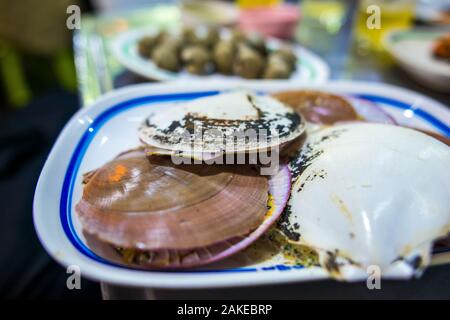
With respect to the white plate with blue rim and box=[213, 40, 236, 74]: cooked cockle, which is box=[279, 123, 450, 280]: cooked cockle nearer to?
the white plate with blue rim

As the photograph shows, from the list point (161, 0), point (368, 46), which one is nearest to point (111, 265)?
point (368, 46)

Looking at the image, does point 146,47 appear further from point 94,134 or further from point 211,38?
point 94,134

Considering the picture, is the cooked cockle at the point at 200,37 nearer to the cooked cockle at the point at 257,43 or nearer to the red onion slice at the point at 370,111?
the cooked cockle at the point at 257,43

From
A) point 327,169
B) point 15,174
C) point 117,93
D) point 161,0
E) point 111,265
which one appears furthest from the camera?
point 161,0

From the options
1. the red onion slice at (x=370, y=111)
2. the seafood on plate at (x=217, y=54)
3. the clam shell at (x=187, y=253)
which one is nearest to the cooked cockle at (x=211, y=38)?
the seafood on plate at (x=217, y=54)

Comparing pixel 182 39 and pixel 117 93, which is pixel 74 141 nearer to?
pixel 117 93

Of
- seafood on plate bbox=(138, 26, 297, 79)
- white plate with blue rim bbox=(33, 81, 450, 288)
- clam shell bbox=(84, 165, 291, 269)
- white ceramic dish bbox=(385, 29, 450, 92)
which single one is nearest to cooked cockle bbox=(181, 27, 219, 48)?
seafood on plate bbox=(138, 26, 297, 79)
